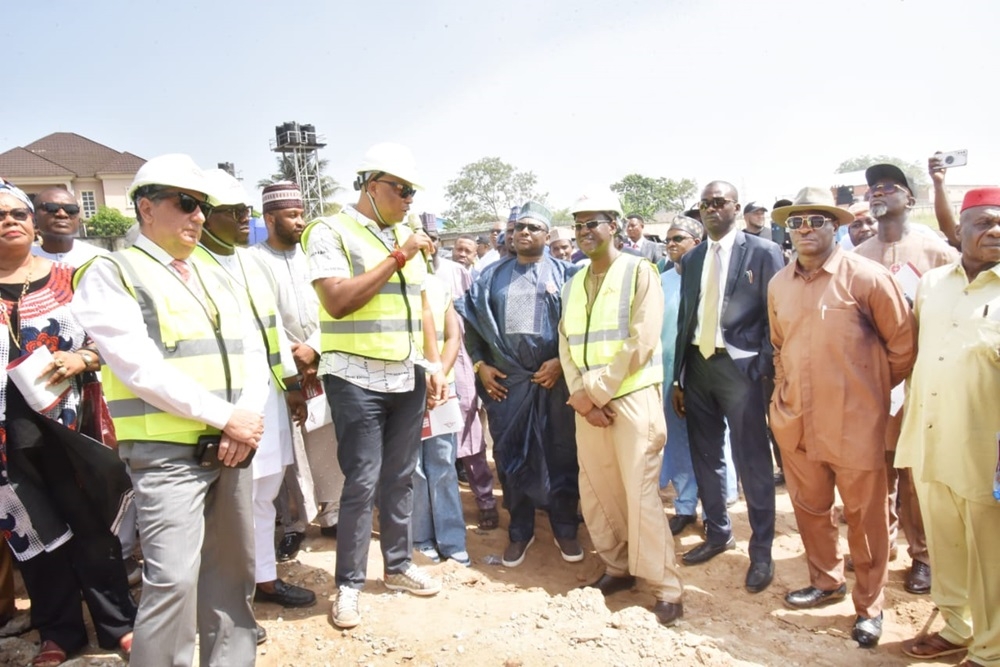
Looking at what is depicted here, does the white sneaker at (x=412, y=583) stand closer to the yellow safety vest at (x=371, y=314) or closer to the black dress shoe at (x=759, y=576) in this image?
the yellow safety vest at (x=371, y=314)

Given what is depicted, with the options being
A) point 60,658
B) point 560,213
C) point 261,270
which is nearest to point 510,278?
point 261,270

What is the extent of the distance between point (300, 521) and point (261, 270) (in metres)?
1.73

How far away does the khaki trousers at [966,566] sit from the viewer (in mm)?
3045

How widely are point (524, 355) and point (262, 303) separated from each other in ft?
5.64

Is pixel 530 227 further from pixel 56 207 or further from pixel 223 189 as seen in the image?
pixel 56 207

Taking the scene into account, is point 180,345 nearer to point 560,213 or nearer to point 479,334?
point 479,334

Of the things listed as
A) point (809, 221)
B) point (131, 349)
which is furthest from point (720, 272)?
point (131, 349)

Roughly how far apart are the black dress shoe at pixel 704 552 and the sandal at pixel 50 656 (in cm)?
351

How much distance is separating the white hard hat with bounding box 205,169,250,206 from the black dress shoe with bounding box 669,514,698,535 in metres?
3.67

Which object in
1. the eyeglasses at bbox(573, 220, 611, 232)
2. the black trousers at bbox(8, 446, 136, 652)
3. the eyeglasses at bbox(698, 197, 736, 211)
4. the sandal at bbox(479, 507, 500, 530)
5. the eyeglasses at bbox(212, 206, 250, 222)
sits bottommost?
the sandal at bbox(479, 507, 500, 530)

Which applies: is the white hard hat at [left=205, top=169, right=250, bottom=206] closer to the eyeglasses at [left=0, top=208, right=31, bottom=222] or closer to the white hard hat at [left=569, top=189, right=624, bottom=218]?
the eyeglasses at [left=0, top=208, right=31, bottom=222]

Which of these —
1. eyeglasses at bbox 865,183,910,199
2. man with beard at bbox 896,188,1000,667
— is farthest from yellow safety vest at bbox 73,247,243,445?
eyeglasses at bbox 865,183,910,199

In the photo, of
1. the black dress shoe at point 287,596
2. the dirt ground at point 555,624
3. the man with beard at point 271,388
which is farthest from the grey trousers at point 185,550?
the black dress shoe at point 287,596

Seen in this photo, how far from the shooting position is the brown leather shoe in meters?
4.02
